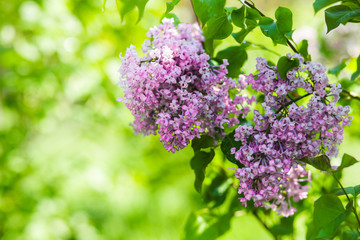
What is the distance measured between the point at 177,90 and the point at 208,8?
12cm

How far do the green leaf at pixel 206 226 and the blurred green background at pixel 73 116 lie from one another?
594mm

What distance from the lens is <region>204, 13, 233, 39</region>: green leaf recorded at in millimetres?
475

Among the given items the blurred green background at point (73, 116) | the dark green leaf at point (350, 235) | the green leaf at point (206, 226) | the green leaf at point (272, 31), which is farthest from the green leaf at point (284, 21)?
the blurred green background at point (73, 116)

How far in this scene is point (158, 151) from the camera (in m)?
1.89

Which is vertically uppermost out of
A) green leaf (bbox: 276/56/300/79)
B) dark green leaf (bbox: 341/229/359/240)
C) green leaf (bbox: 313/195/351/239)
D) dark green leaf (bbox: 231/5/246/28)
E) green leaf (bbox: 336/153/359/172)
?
dark green leaf (bbox: 231/5/246/28)

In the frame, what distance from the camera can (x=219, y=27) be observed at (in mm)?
483

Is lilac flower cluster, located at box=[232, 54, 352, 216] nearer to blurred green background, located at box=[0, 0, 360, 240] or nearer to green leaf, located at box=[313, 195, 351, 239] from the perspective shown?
green leaf, located at box=[313, 195, 351, 239]

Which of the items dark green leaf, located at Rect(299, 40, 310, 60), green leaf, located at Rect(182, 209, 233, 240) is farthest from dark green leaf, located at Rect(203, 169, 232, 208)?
dark green leaf, located at Rect(299, 40, 310, 60)

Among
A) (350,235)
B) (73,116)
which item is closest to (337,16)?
(350,235)

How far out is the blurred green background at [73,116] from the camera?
53.2 inches

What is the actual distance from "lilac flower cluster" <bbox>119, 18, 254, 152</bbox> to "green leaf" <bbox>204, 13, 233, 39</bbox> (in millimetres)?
30

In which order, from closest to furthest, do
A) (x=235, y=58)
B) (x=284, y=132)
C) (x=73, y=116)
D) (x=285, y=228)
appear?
(x=284, y=132)
(x=235, y=58)
(x=285, y=228)
(x=73, y=116)

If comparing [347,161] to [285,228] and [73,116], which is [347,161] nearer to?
[285,228]

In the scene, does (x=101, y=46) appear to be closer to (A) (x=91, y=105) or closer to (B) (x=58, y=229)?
(A) (x=91, y=105)
